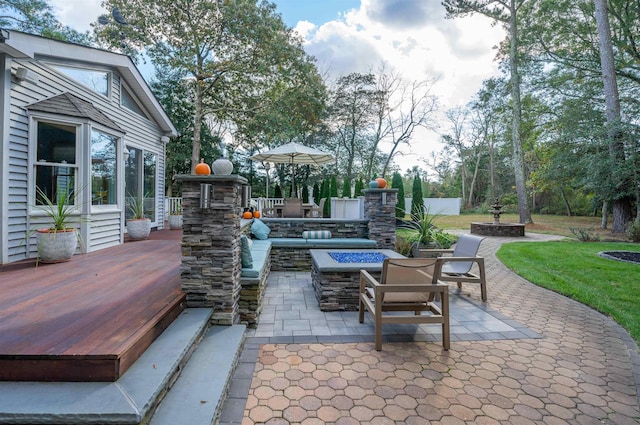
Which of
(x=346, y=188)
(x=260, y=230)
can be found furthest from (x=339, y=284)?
(x=346, y=188)

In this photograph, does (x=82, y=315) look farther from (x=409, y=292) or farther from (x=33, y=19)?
(x=33, y=19)

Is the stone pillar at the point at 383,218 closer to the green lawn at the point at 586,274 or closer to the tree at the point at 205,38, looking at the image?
the green lawn at the point at 586,274

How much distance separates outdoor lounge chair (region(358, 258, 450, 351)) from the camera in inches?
113

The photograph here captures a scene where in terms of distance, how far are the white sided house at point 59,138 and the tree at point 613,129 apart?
13716 mm

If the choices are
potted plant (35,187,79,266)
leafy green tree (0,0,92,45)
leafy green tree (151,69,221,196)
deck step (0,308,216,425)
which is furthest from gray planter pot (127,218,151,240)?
leafy green tree (0,0,92,45)

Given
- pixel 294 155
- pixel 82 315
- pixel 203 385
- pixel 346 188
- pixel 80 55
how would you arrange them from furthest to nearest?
pixel 346 188 < pixel 294 155 < pixel 80 55 < pixel 82 315 < pixel 203 385

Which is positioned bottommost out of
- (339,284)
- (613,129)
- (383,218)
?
(339,284)

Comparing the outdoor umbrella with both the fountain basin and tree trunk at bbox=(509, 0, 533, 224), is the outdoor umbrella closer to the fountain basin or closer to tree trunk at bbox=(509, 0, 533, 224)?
the fountain basin

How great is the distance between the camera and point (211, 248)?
288 cm

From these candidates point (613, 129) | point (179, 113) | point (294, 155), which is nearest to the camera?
point (294, 155)

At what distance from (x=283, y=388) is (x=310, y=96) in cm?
1413

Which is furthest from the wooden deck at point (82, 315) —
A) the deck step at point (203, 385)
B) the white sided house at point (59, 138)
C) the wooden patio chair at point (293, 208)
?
the wooden patio chair at point (293, 208)

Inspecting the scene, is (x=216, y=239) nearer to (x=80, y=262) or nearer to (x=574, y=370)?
(x=80, y=262)

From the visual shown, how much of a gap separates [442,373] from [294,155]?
7510mm
